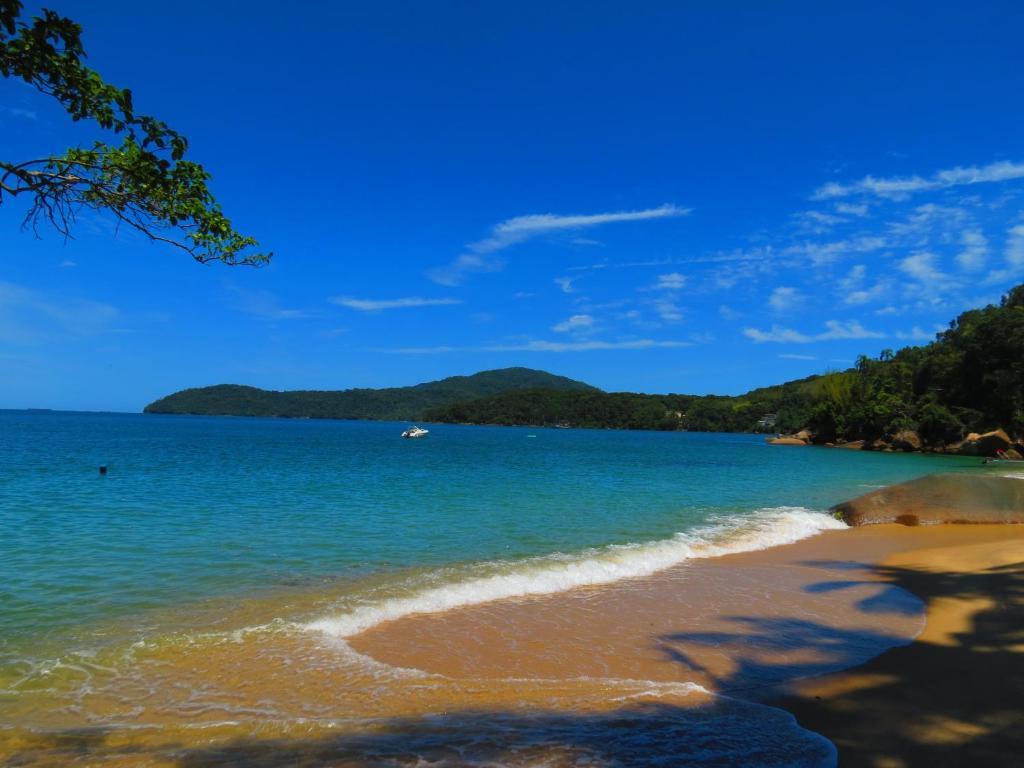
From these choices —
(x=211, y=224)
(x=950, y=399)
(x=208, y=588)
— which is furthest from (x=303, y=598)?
(x=950, y=399)

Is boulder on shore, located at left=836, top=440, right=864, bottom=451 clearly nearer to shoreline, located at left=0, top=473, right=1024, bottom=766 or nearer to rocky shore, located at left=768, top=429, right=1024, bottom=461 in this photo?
rocky shore, located at left=768, top=429, right=1024, bottom=461

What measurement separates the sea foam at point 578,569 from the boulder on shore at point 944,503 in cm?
141

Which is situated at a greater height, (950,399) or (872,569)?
(950,399)

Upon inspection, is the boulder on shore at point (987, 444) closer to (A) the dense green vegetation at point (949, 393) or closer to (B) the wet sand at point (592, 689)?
(A) the dense green vegetation at point (949, 393)

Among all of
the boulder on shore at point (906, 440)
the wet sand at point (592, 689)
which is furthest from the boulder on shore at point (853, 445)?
the wet sand at point (592, 689)

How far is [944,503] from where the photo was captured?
60.8 feet

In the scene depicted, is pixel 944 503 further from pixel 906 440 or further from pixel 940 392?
pixel 940 392

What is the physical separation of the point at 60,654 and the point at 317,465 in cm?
3152

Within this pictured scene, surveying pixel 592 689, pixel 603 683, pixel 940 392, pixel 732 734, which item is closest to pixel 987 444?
pixel 940 392

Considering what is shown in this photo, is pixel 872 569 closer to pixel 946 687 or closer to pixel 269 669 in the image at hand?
pixel 946 687

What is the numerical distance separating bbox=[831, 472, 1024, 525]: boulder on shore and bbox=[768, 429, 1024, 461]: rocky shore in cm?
5381

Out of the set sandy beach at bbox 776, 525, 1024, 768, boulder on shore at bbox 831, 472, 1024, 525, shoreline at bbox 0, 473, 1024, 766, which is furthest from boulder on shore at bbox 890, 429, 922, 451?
sandy beach at bbox 776, 525, 1024, 768

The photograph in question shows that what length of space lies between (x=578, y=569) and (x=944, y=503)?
13852 mm

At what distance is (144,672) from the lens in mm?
6758
